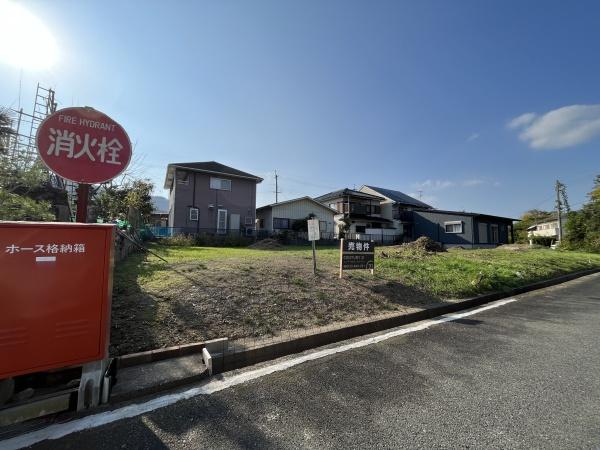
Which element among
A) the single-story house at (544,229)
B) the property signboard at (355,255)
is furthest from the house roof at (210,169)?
the single-story house at (544,229)

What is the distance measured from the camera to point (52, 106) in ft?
55.1

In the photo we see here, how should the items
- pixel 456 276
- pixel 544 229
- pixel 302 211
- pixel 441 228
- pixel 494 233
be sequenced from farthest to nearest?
pixel 544 229, pixel 494 233, pixel 441 228, pixel 302 211, pixel 456 276

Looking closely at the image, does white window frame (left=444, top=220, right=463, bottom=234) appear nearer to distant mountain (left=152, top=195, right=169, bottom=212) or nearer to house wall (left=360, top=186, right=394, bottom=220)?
house wall (left=360, top=186, right=394, bottom=220)

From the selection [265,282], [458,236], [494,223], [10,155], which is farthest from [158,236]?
[494,223]

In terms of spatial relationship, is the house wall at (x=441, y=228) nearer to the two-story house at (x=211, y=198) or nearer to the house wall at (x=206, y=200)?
the two-story house at (x=211, y=198)

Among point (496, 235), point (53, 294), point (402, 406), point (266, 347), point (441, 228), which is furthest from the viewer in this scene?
point (496, 235)

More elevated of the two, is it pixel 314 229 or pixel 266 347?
pixel 314 229

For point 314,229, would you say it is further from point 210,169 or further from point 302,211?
point 302,211

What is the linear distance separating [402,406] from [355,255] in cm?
421

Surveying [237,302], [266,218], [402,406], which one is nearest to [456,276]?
[237,302]

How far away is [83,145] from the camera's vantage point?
3270 mm

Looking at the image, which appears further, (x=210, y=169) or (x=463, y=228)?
(x=463, y=228)

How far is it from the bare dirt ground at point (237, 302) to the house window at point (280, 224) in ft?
66.0

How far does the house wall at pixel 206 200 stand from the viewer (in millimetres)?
21328
